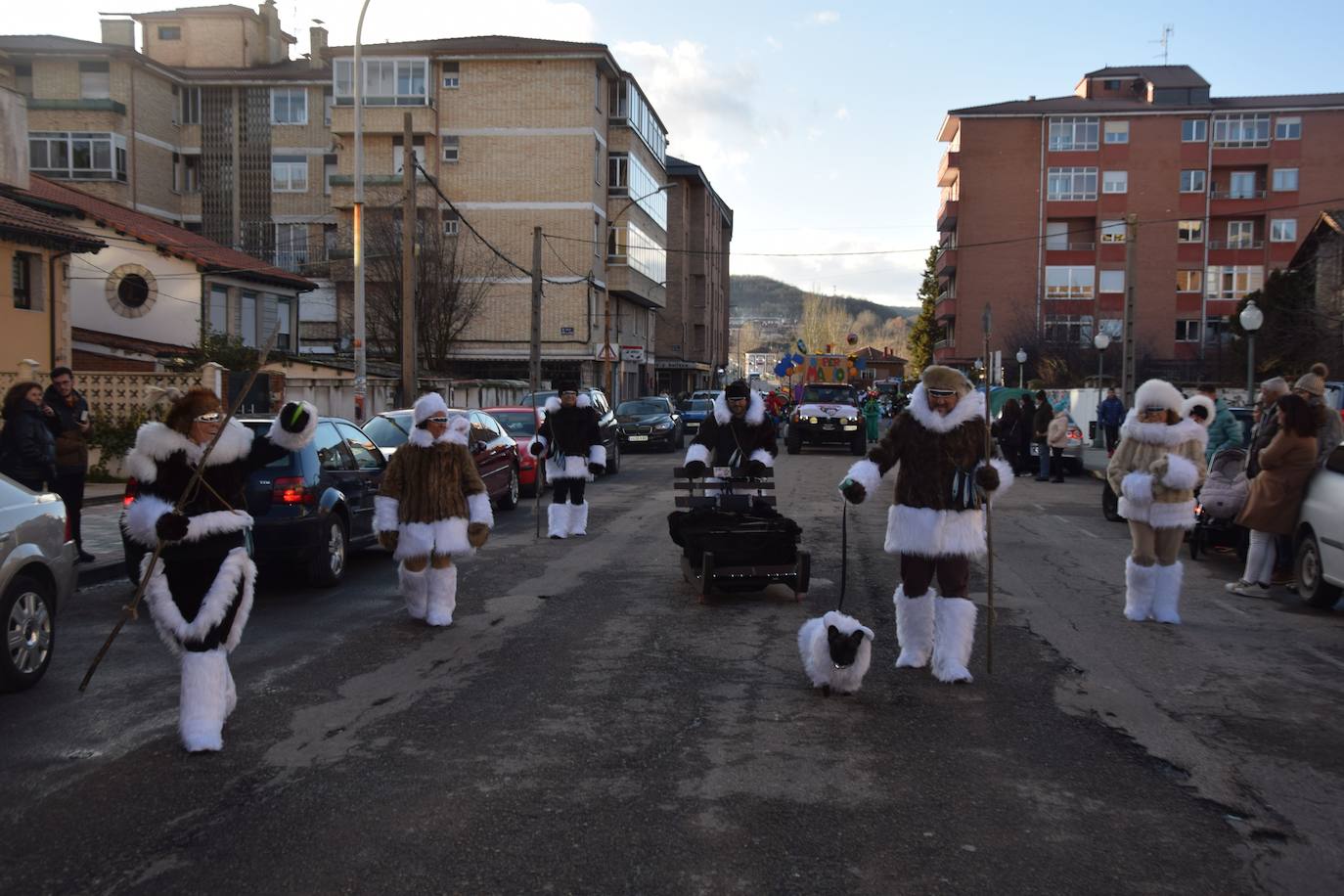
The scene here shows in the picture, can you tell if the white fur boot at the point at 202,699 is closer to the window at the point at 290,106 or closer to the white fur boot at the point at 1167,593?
the white fur boot at the point at 1167,593

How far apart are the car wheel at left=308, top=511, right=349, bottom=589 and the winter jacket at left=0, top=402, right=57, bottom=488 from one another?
8.38 feet

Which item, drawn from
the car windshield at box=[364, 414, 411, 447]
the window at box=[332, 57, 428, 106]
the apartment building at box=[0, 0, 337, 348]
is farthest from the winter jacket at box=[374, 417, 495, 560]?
the apartment building at box=[0, 0, 337, 348]

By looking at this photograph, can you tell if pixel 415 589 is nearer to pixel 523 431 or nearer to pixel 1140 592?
pixel 1140 592

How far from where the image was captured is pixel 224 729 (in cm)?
581

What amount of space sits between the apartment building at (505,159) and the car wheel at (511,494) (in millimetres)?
30161

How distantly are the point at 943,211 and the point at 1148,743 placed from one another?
6989 centimetres

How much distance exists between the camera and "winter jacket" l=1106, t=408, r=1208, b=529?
341 inches

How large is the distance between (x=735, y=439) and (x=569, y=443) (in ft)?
12.9

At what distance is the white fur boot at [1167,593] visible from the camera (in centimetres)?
877

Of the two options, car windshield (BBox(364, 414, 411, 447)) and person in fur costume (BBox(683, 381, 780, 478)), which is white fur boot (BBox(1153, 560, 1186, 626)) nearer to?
person in fur costume (BBox(683, 381, 780, 478))

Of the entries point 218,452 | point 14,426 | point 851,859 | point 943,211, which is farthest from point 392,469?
point 943,211

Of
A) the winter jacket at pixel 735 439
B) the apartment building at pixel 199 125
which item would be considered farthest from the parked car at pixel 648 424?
the apartment building at pixel 199 125

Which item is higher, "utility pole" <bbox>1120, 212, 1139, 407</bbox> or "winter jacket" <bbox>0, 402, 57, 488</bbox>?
"utility pole" <bbox>1120, 212, 1139, 407</bbox>

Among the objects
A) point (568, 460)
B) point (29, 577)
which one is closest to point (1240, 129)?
point (568, 460)
